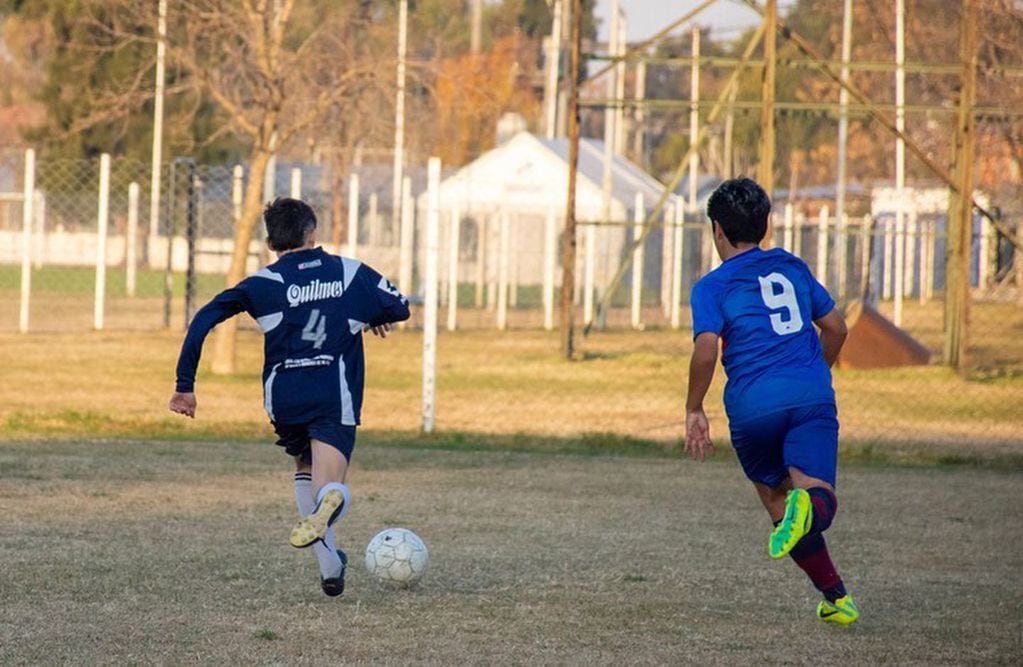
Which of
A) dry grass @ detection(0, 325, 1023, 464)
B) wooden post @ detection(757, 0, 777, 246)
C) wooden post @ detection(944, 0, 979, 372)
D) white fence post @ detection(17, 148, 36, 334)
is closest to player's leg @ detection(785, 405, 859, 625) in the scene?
dry grass @ detection(0, 325, 1023, 464)

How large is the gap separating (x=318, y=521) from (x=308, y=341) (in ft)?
2.62

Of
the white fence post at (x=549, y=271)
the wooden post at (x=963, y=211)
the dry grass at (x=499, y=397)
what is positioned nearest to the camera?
the dry grass at (x=499, y=397)

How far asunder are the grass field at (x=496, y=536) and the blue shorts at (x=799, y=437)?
740mm

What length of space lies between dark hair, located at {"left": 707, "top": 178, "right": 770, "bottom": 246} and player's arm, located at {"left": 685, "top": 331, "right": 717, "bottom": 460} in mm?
487

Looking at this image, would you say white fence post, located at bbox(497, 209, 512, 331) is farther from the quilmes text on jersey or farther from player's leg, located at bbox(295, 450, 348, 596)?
the quilmes text on jersey

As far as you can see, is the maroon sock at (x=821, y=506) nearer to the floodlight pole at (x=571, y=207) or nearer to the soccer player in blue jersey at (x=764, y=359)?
the soccer player in blue jersey at (x=764, y=359)

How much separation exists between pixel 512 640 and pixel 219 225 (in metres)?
43.8

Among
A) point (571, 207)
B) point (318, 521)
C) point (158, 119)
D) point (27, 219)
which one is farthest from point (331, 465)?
point (158, 119)

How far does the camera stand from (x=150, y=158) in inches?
1994

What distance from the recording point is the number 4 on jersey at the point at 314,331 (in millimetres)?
7086

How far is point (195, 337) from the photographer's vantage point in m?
7.01

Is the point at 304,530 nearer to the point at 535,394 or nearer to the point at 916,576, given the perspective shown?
Result: the point at 916,576

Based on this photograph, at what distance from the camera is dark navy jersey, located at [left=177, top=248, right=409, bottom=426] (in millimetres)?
7062

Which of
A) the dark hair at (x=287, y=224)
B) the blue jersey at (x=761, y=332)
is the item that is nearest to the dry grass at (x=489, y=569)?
the blue jersey at (x=761, y=332)
